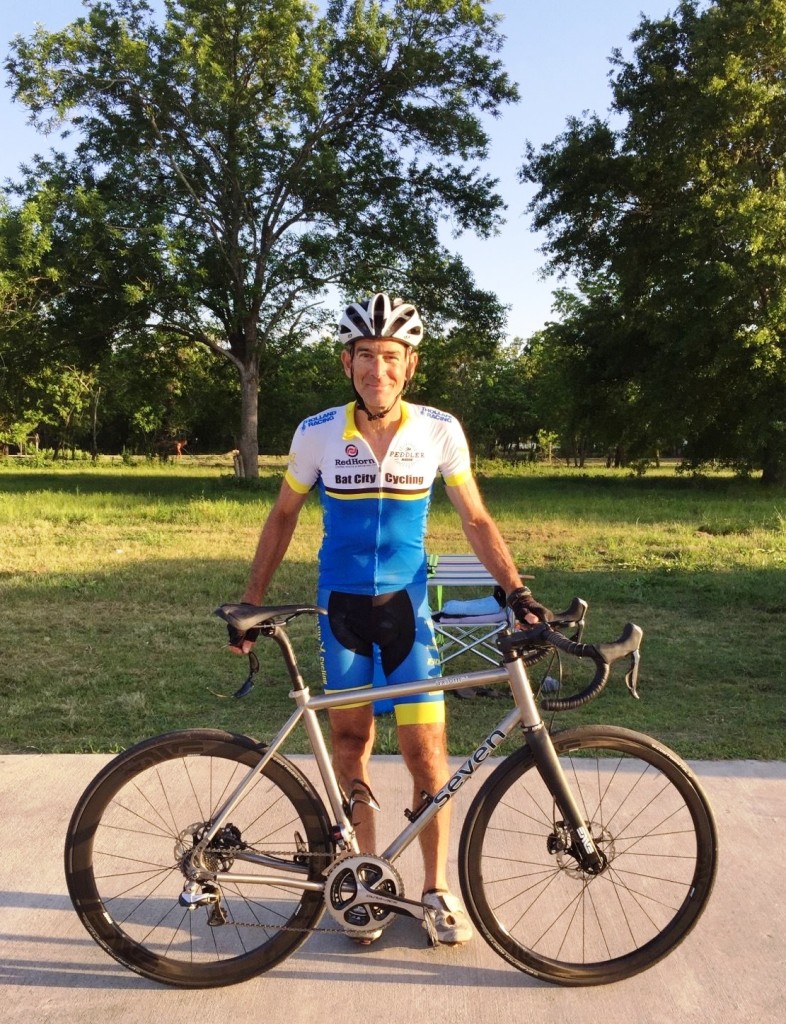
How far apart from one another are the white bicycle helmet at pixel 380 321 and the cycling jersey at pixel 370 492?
22 centimetres

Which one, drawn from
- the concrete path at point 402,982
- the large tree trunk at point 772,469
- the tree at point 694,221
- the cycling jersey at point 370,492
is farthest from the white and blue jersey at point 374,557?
the large tree trunk at point 772,469

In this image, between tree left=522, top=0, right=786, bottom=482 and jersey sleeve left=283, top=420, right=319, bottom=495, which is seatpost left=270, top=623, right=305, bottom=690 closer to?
jersey sleeve left=283, top=420, right=319, bottom=495

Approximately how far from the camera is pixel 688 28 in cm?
2400

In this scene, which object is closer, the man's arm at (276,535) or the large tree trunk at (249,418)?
the man's arm at (276,535)

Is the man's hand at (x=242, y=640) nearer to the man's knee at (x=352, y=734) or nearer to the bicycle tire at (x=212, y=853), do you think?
the bicycle tire at (x=212, y=853)

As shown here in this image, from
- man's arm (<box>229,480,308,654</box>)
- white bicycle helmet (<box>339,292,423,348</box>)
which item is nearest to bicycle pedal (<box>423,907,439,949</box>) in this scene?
man's arm (<box>229,480,308,654</box>)

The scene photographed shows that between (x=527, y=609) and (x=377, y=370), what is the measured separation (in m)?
0.86

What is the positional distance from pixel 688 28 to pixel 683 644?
22.9m

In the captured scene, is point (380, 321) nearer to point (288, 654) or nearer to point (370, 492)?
point (370, 492)

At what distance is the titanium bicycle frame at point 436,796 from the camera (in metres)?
2.43

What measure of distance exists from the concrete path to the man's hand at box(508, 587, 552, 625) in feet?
3.49

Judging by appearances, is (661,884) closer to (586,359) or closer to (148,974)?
(148,974)

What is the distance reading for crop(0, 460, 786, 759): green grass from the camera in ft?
16.9

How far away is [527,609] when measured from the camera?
2490 mm
